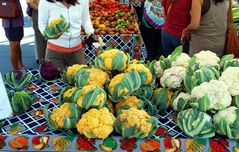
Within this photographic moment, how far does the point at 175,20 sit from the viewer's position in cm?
290

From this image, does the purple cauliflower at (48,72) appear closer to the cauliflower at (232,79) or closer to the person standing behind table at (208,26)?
the cauliflower at (232,79)

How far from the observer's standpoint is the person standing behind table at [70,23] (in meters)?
2.54

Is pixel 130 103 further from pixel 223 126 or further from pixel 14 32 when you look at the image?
pixel 14 32

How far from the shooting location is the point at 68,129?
1.39 metres

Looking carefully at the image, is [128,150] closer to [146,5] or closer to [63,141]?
[63,141]

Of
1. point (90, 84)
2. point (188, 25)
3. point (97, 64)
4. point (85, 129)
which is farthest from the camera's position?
point (188, 25)

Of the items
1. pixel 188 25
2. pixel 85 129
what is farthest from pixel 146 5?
pixel 85 129

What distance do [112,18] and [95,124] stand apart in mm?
2869

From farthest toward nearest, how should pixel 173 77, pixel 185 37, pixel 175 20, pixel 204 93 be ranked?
1. pixel 175 20
2. pixel 185 37
3. pixel 173 77
4. pixel 204 93

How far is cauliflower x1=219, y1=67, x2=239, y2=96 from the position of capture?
149cm

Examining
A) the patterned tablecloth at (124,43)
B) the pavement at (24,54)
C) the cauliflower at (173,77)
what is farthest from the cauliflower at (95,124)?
the pavement at (24,54)

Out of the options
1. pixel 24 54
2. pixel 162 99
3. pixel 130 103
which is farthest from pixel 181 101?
pixel 24 54

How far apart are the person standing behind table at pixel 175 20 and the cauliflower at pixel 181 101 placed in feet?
4.41

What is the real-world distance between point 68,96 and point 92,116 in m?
0.23
